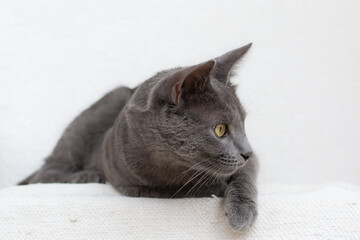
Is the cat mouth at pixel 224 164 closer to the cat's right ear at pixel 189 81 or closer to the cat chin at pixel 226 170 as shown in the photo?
the cat chin at pixel 226 170

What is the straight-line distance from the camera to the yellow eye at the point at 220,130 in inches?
42.2

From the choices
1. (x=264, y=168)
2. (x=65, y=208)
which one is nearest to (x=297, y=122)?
(x=264, y=168)

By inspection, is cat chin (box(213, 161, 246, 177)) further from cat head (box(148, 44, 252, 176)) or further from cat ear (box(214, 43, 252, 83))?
cat ear (box(214, 43, 252, 83))

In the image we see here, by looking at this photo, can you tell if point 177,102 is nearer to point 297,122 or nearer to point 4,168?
point 297,122

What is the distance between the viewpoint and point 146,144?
1.19 meters

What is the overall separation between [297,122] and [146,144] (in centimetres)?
103

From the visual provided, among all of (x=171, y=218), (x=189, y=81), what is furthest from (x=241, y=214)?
(x=189, y=81)

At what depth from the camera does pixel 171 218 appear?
1131 mm

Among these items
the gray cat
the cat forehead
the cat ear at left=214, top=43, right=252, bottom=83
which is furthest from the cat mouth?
the cat ear at left=214, top=43, right=252, bottom=83

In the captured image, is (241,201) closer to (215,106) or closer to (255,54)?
(215,106)

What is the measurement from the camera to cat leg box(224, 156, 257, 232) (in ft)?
3.42

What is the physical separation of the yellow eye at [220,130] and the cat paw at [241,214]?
0.18 meters

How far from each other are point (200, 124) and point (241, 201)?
0.75 feet

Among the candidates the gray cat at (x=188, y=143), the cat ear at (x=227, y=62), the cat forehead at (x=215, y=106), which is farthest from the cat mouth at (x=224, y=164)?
the cat ear at (x=227, y=62)
